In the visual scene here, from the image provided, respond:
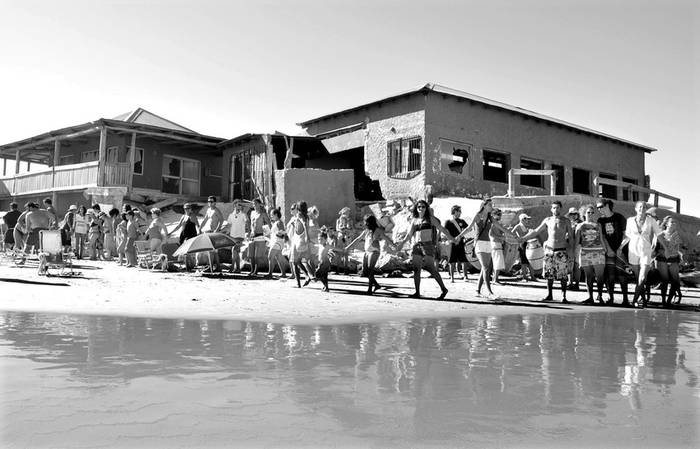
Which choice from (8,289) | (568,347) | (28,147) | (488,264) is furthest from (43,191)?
(568,347)

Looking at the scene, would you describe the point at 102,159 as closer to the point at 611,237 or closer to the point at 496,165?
the point at 496,165

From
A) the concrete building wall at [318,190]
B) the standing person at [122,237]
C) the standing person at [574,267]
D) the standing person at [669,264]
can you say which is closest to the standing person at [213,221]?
the standing person at [122,237]

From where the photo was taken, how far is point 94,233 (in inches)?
664

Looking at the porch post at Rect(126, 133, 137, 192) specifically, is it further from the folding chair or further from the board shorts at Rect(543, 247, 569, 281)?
the board shorts at Rect(543, 247, 569, 281)

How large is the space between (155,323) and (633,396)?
4862 mm

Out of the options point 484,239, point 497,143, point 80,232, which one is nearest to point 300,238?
point 484,239

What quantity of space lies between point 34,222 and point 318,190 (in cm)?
790

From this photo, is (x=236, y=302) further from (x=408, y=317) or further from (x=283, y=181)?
(x=283, y=181)

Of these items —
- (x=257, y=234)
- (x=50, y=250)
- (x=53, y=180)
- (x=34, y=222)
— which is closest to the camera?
(x=50, y=250)

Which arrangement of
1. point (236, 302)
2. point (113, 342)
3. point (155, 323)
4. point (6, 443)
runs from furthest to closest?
point (236, 302)
point (155, 323)
point (113, 342)
point (6, 443)

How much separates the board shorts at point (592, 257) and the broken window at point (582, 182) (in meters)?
18.5

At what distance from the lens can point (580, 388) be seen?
12.6 feet

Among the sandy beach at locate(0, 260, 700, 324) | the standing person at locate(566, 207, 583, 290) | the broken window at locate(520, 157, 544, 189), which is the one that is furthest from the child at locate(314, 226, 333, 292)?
the broken window at locate(520, 157, 544, 189)

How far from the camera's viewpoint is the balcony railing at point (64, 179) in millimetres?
22734
